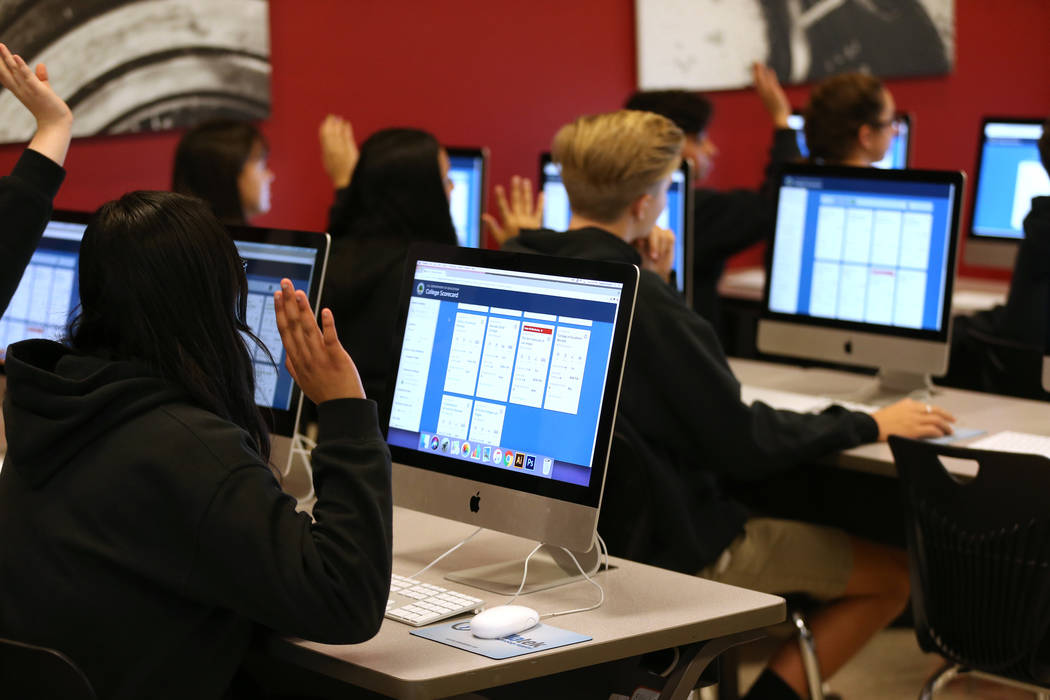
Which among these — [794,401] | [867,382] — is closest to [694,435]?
[794,401]

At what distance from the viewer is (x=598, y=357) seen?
176cm

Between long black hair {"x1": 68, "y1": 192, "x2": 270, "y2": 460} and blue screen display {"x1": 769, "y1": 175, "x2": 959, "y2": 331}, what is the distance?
1.83 metres

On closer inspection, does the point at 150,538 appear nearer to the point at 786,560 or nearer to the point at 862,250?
the point at 786,560

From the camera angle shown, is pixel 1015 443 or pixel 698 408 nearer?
pixel 698 408

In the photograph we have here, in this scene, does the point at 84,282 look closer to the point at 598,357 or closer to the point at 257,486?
the point at 257,486

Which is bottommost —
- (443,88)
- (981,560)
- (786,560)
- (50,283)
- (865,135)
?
(786,560)

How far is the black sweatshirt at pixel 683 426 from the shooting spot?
7.50 ft

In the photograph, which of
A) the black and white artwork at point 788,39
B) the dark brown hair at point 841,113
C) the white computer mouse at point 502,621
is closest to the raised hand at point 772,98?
the dark brown hair at point 841,113

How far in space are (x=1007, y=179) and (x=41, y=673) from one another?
13.3 feet

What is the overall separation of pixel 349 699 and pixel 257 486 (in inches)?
25.7

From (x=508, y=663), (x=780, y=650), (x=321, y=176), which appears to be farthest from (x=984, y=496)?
(x=321, y=176)

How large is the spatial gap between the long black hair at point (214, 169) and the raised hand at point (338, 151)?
0.52 metres

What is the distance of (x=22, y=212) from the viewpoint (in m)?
1.99

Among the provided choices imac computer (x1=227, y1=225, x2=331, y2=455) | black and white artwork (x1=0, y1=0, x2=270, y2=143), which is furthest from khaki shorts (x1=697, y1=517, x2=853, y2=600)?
black and white artwork (x1=0, y1=0, x2=270, y2=143)
